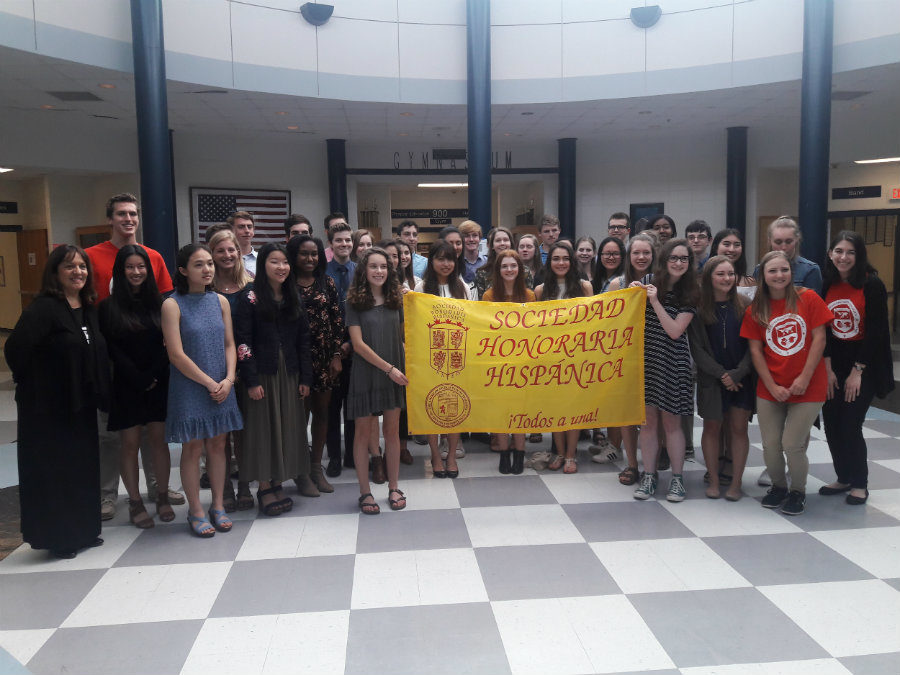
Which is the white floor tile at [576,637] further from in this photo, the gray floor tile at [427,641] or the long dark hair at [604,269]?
the long dark hair at [604,269]

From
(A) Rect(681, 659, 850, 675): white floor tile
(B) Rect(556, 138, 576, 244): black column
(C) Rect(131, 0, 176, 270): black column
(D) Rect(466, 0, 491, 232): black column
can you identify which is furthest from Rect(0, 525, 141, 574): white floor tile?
(B) Rect(556, 138, 576, 244): black column

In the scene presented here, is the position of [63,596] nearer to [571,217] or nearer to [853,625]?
[853,625]

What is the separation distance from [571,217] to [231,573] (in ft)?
38.9

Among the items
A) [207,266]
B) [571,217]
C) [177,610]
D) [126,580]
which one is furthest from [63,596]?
[571,217]

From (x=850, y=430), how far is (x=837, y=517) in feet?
1.78

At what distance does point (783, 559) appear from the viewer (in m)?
3.27

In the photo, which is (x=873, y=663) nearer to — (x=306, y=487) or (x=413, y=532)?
(x=413, y=532)

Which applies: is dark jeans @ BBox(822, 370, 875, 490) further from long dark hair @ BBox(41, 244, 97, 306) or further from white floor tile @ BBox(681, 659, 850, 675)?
long dark hair @ BBox(41, 244, 97, 306)

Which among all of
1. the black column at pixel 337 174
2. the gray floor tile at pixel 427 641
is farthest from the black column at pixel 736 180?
the gray floor tile at pixel 427 641

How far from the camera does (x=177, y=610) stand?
286cm

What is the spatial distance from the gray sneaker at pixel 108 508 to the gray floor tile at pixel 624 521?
2651mm

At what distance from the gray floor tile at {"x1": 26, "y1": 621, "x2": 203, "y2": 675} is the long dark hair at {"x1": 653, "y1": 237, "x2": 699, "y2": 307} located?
302 centimetres

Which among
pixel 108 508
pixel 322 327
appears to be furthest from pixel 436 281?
pixel 108 508

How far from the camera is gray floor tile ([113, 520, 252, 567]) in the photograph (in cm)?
338
